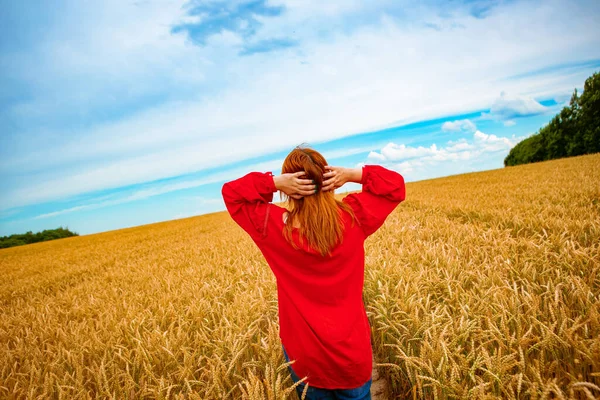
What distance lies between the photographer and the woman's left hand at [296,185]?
1.61 m

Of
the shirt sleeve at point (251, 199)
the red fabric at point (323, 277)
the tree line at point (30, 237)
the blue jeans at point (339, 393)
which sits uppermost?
the tree line at point (30, 237)

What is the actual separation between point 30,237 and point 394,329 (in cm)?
5824

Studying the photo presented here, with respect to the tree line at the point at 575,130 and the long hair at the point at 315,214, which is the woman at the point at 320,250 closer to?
the long hair at the point at 315,214

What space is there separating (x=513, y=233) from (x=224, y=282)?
214 inches

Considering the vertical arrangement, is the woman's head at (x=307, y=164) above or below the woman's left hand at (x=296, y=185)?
above

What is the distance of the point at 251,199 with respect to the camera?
179cm

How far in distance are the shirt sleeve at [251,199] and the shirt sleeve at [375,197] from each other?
553 millimetres

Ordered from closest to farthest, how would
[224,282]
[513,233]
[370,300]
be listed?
1. [370,300]
2. [224,282]
3. [513,233]

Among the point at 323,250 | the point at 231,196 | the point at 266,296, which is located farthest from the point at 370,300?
the point at 231,196

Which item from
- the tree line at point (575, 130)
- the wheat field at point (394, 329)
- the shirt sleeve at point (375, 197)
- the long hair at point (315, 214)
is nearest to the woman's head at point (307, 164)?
the long hair at point (315, 214)

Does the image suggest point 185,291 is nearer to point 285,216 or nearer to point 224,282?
point 224,282

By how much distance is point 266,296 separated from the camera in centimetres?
402

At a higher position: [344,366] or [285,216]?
[285,216]

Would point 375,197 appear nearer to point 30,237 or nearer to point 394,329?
point 394,329
